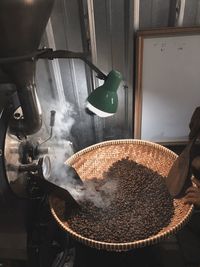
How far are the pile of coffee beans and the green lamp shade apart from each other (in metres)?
0.49

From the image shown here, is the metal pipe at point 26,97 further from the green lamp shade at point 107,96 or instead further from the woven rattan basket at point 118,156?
the woven rattan basket at point 118,156

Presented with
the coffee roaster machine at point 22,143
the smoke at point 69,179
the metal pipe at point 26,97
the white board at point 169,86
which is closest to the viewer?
the coffee roaster machine at point 22,143

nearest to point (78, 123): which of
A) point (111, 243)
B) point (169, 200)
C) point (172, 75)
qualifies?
point (172, 75)

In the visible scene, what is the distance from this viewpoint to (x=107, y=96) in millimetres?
1126

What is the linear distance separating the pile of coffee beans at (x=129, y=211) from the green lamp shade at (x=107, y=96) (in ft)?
1.60

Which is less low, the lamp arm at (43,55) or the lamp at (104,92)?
the lamp arm at (43,55)

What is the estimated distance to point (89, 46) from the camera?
59.2 inches

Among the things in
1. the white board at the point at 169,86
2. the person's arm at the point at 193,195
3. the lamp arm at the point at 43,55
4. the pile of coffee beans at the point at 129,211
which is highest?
→ the lamp arm at the point at 43,55

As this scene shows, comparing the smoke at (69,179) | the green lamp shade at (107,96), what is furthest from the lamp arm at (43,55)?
the smoke at (69,179)

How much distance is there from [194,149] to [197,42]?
0.59 meters

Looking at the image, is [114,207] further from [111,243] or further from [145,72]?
[145,72]

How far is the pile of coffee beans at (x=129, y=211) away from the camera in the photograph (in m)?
1.23

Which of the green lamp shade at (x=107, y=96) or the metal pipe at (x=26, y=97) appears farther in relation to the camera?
the green lamp shade at (x=107, y=96)

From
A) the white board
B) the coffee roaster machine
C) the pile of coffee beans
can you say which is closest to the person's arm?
the pile of coffee beans
